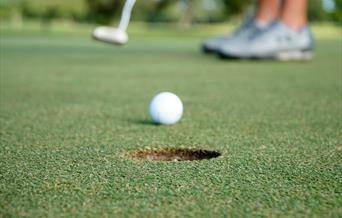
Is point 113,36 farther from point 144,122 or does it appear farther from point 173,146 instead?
point 173,146

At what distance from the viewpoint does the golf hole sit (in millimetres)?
2951

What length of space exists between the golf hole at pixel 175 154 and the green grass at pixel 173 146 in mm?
72

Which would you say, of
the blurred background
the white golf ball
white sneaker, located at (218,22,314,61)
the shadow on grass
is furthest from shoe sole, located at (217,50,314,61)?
the blurred background

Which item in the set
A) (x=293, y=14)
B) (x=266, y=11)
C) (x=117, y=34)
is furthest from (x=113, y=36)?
(x=266, y=11)

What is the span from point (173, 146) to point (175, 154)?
9 centimetres

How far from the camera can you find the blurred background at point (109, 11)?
47466 mm

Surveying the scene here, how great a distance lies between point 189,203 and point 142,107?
2.65 m

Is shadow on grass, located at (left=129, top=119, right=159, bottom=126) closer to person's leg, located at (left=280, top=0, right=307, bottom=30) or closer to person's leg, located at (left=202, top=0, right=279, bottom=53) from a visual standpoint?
person's leg, located at (left=280, top=0, right=307, bottom=30)

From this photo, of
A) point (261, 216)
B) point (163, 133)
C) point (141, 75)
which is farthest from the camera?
point (141, 75)

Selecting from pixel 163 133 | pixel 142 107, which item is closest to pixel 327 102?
pixel 142 107

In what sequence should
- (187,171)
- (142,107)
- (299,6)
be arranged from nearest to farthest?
(187,171) < (142,107) < (299,6)

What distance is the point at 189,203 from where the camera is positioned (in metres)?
2.09

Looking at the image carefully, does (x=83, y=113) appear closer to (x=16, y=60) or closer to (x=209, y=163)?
(x=209, y=163)

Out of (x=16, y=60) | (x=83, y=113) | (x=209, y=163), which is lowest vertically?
(x=16, y=60)
